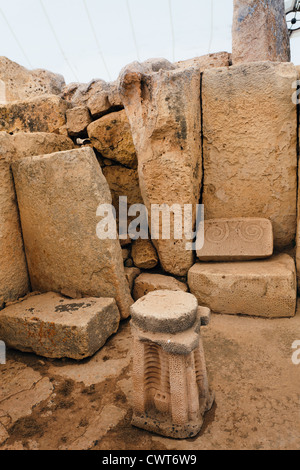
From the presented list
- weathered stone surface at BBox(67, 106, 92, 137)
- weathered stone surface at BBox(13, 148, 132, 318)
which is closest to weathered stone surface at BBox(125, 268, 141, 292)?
weathered stone surface at BBox(13, 148, 132, 318)

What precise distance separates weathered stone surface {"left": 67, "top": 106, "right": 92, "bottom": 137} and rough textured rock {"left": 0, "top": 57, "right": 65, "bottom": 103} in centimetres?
149

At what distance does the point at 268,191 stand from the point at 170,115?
3.45 ft

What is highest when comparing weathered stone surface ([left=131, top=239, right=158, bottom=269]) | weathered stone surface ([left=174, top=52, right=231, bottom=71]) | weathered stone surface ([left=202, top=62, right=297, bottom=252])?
weathered stone surface ([left=174, top=52, right=231, bottom=71])

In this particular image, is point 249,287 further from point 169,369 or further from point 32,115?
point 32,115

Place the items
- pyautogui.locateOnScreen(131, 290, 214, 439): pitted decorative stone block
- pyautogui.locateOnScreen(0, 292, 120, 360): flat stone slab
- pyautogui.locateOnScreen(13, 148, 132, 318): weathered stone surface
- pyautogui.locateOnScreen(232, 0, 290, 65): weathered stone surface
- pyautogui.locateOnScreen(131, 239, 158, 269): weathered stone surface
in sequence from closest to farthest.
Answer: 1. pyautogui.locateOnScreen(131, 290, 214, 439): pitted decorative stone block
2. pyautogui.locateOnScreen(0, 292, 120, 360): flat stone slab
3. pyautogui.locateOnScreen(13, 148, 132, 318): weathered stone surface
4. pyautogui.locateOnScreen(131, 239, 158, 269): weathered stone surface
5. pyautogui.locateOnScreen(232, 0, 290, 65): weathered stone surface

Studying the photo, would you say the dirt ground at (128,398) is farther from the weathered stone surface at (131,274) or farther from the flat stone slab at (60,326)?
the weathered stone surface at (131,274)

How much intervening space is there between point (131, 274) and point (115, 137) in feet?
4.27

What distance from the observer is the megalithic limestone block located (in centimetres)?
225

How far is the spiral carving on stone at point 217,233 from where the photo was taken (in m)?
2.50

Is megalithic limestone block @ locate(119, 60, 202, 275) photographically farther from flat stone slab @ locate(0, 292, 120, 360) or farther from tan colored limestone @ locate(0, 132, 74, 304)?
tan colored limestone @ locate(0, 132, 74, 304)
